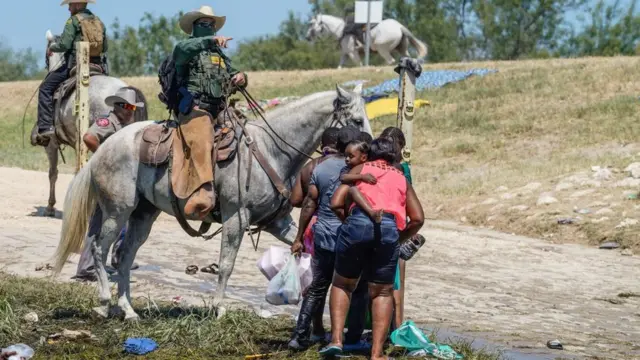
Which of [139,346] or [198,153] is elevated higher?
[198,153]

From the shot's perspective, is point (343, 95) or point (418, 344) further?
point (343, 95)

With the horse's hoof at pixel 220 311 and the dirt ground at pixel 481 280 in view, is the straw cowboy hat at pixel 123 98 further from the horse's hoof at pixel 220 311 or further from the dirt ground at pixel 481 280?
the horse's hoof at pixel 220 311

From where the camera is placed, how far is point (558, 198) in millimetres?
17984

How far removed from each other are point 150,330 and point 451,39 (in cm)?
5601

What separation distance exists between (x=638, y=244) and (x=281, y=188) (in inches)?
311

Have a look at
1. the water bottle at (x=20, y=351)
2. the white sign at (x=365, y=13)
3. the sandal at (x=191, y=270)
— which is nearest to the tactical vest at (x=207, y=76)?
the water bottle at (x=20, y=351)

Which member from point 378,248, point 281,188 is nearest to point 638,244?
point 281,188

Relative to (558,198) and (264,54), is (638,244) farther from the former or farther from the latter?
(264,54)

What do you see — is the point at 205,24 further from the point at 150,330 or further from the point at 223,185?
the point at 150,330

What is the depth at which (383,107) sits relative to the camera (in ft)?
92.6

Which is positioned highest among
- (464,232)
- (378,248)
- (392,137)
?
(392,137)

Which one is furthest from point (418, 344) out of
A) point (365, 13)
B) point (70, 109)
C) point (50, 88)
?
point (365, 13)

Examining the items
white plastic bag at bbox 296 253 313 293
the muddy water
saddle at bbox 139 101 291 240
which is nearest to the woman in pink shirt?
white plastic bag at bbox 296 253 313 293

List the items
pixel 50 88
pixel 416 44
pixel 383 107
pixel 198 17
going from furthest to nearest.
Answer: pixel 416 44
pixel 383 107
pixel 50 88
pixel 198 17
